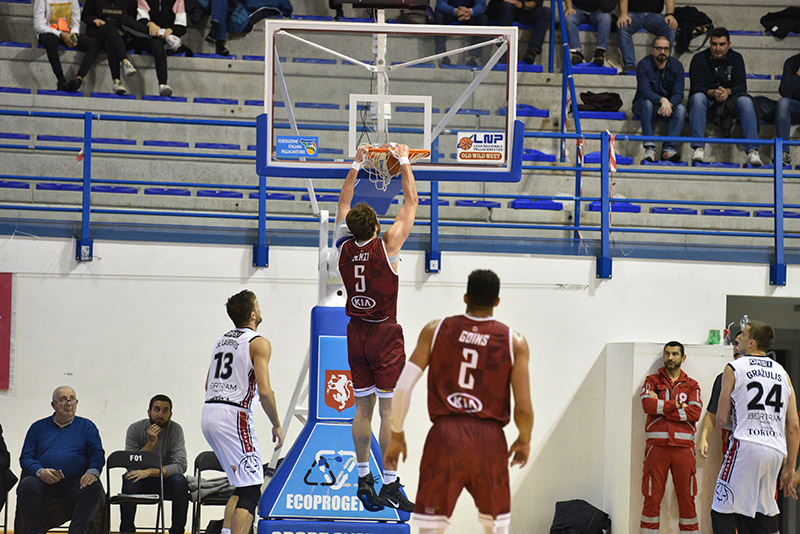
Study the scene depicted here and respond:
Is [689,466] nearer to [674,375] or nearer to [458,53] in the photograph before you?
[674,375]

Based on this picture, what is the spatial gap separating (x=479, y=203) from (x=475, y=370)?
5995 mm

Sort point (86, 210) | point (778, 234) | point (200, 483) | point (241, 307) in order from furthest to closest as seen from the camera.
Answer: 1. point (778, 234)
2. point (86, 210)
3. point (200, 483)
4. point (241, 307)

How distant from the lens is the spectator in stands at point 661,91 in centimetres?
1234

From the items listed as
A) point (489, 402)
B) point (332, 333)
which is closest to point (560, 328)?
point (332, 333)

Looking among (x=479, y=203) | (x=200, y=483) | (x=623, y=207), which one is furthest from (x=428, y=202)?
(x=200, y=483)

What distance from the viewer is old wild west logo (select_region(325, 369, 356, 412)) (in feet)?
23.8

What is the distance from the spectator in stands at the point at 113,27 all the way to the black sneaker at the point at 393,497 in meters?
7.65

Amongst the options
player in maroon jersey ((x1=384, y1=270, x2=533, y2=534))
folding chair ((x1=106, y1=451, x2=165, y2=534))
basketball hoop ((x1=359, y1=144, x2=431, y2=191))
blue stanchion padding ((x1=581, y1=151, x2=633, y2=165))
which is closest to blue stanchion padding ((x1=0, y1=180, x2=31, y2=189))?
folding chair ((x1=106, y1=451, x2=165, y2=534))

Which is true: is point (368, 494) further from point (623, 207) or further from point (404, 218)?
point (623, 207)

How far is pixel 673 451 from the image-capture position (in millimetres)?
8797

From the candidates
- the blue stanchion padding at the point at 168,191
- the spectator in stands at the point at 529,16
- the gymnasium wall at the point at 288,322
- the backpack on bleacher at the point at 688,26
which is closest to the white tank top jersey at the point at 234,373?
the gymnasium wall at the point at 288,322

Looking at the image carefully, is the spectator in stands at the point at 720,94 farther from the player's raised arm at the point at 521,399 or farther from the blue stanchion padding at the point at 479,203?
the player's raised arm at the point at 521,399

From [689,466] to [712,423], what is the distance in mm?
→ 476

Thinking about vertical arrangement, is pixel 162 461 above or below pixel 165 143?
below
